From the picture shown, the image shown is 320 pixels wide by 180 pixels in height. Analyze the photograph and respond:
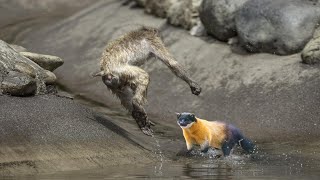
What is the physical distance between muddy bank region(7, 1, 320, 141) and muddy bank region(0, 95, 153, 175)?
3.17 m

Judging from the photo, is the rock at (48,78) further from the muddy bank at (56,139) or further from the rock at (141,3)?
the rock at (141,3)

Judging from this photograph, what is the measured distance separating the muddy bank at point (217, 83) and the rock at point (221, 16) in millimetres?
278

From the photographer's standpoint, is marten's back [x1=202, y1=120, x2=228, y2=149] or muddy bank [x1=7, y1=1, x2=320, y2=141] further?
muddy bank [x1=7, y1=1, x2=320, y2=141]

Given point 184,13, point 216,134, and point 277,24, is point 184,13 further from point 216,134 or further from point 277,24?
point 216,134

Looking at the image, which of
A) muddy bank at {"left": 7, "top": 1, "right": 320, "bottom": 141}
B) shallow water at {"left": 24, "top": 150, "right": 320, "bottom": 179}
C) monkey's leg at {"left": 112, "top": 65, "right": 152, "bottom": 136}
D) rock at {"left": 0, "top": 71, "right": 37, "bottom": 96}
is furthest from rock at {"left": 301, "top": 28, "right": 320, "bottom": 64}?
rock at {"left": 0, "top": 71, "right": 37, "bottom": 96}

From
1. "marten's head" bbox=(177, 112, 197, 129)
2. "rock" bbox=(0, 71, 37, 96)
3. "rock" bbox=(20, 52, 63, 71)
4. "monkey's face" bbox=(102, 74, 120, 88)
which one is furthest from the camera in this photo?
"rock" bbox=(20, 52, 63, 71)

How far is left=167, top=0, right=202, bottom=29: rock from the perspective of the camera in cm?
1922

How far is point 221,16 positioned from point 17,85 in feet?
25.8

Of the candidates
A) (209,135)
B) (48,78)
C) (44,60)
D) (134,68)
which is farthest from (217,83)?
(209,135)

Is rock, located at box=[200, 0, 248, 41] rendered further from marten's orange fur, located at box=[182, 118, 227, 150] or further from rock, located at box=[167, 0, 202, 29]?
marten's orange fur, located at box=[182, 118, 227, 150]

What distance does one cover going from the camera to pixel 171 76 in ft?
56.4

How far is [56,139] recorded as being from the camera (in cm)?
1002

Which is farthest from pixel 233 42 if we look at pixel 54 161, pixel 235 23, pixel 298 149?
pixel 54 161

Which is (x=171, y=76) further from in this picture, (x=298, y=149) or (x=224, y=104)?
(x=298, y=149)
